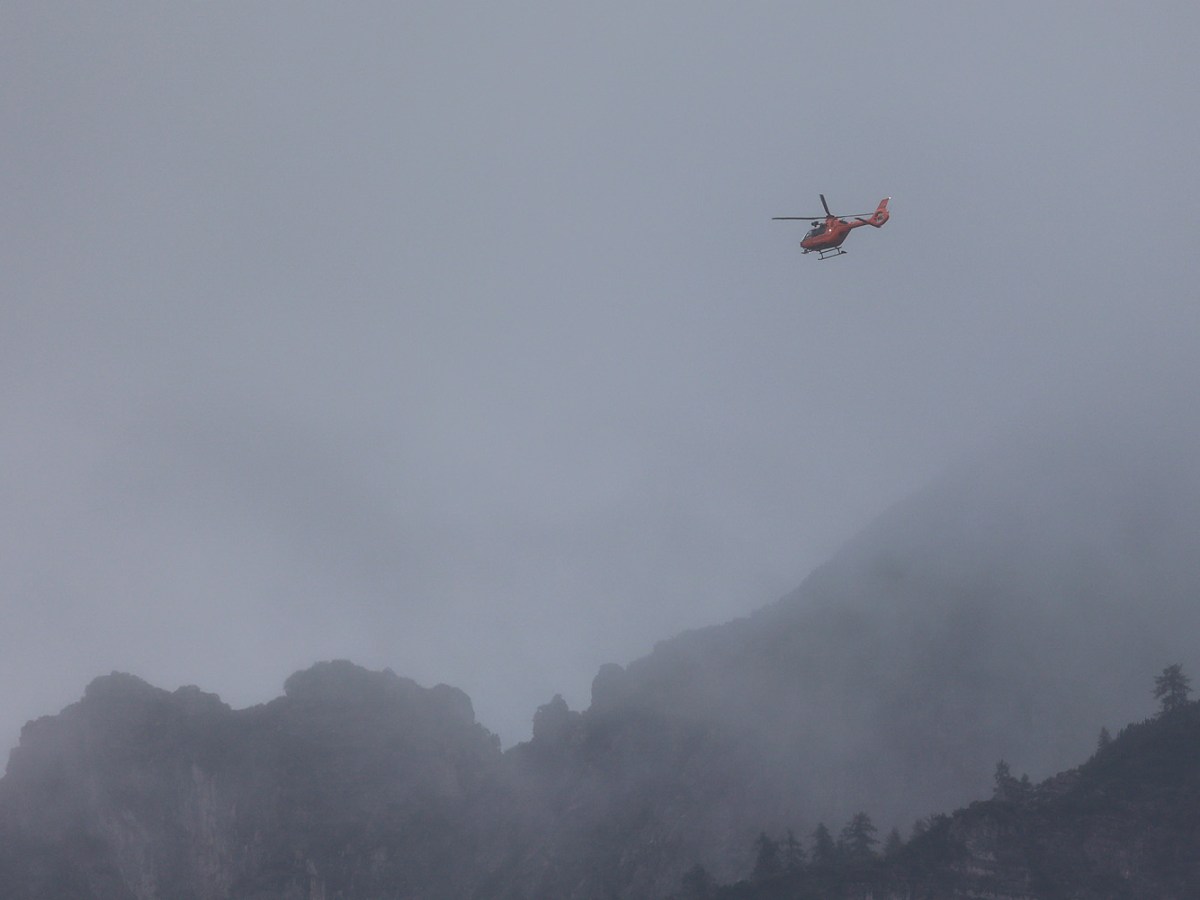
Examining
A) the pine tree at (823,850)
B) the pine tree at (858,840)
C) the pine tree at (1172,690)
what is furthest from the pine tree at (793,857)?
the pine tree at (1172,690)

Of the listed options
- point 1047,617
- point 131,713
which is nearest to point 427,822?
point 131,713

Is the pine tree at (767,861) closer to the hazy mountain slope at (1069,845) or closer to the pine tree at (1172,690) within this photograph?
the hazy mountain slope at (1069,845)

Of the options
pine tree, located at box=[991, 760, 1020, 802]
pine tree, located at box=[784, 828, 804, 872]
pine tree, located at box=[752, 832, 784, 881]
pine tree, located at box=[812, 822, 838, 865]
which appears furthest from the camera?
pine tree, located at box=[812, 822, 838, 865]

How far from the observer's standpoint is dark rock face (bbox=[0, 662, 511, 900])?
14762 cm

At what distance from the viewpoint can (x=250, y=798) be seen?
154 m

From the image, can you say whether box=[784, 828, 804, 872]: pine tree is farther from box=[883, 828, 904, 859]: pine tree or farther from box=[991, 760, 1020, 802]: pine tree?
box=[991, 760, 1020, 802]: pine tree

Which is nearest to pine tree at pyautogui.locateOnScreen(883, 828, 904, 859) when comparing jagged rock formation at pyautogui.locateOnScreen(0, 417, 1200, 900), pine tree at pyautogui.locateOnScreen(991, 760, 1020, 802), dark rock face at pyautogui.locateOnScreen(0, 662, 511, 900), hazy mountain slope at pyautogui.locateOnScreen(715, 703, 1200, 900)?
hazy mountain slope at pyautogui.locateOnScreen(715, 703, 1200, 900)

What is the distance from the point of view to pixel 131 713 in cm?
15862

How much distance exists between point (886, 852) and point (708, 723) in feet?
138

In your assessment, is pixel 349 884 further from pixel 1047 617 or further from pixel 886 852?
pixel 1047 617

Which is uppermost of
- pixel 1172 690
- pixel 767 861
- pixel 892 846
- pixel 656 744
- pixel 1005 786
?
pixel 656 744

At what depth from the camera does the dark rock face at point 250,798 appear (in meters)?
148

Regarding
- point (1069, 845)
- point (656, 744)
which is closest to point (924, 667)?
point (656, 744)

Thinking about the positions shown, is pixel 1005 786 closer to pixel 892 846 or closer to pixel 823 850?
pixel 892 846
